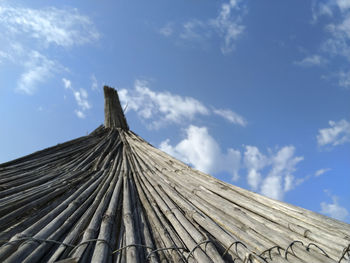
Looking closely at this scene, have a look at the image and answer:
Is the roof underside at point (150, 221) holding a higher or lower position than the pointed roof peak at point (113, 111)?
lower

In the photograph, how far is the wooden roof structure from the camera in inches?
45.9

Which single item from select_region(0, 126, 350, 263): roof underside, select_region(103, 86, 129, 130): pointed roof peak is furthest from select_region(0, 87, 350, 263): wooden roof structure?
select_region(103, 86, 129, 130): pointed roof peak

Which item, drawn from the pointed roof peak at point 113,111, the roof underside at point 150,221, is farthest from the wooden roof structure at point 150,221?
the pointed roof peak at point 113,111

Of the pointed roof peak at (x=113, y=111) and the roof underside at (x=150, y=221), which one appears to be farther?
the pointed roof peak at (x=113, y=111)

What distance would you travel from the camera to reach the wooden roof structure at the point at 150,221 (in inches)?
45.9

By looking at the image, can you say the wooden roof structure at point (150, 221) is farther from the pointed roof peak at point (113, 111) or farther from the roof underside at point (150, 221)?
the pointed roof peak at point (113, 111)

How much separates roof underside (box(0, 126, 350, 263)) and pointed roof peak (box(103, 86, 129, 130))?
242 centimetres

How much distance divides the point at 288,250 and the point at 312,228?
19cm

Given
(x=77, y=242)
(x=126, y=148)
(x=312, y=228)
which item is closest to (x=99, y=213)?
(x=77, y=242)

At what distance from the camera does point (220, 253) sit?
127cm

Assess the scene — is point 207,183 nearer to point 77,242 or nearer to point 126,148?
point 77,242

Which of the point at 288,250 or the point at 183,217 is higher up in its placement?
the point at 288,250

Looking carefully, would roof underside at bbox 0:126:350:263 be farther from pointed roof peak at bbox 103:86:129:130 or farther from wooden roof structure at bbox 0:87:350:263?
pointed roof peak at bbox 103:86:129:130

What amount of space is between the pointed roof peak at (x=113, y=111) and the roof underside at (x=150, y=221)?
242 cm
